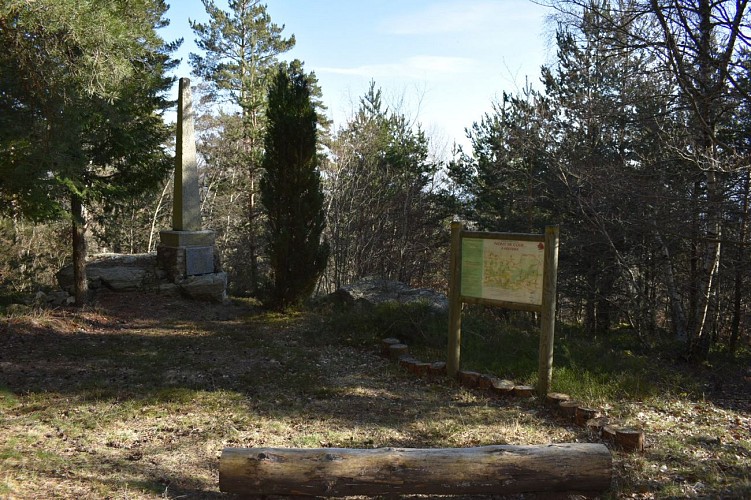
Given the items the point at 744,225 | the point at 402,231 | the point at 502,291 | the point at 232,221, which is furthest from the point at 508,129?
the point at 232,221

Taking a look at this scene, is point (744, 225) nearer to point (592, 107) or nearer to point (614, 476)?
point (592, 107)

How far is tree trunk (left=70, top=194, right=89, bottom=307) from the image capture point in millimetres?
10008

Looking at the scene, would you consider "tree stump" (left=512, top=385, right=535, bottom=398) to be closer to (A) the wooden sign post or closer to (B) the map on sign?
(A) the wooden sign post

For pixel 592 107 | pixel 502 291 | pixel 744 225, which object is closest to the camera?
pixel 502 291

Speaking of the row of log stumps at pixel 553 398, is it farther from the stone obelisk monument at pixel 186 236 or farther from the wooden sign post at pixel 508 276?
→ the stone obelisk monument at pixel 186 236

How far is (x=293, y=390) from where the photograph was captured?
5934mm

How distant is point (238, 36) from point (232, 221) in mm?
9535

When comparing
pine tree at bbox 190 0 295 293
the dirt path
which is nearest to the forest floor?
the dirt path

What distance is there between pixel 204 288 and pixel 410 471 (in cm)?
923

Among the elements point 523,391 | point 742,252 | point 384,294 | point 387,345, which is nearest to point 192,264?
point 384,294

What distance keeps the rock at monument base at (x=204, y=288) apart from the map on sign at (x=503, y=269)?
7118 millimetres

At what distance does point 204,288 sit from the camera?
11.6m

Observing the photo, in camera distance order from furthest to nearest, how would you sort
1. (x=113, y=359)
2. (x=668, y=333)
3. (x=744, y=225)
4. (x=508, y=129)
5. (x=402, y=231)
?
(x=402, y=231)
(x=508, y=129)
(x=668, y=333)
(x=744, y=225)
(x=113, y=359)

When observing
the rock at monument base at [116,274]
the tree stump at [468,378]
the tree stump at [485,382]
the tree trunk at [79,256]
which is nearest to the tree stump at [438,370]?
the tree stump at [468,378]
